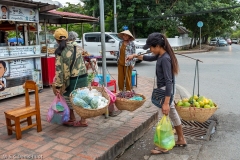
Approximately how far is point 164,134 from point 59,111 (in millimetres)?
1607

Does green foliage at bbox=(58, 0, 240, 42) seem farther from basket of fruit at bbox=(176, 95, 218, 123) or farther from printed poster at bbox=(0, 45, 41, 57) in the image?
basket of fruit at bbox=(176, 95, 218, 123)

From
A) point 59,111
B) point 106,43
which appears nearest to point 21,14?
point 59,111

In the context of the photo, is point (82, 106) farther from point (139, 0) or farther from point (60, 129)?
point (139, 0)

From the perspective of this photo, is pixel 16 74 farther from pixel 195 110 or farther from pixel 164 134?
pixel 195 110

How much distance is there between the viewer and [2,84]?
5590 millimetres

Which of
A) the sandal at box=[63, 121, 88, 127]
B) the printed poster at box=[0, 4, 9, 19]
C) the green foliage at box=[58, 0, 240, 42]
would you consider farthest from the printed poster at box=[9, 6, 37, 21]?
the green foliage at box=[58, 0, 240, 42]

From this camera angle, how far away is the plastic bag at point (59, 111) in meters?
3.63

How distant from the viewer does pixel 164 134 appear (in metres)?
3.14

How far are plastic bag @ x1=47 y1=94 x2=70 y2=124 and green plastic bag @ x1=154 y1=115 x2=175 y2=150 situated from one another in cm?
142

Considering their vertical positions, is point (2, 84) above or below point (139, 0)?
below

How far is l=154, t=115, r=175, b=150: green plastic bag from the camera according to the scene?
3.12m

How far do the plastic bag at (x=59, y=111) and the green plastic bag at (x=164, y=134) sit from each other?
55.8 inches

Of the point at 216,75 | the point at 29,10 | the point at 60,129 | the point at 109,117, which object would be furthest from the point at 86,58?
the point at 216,75

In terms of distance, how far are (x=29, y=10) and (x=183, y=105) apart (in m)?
4.71
